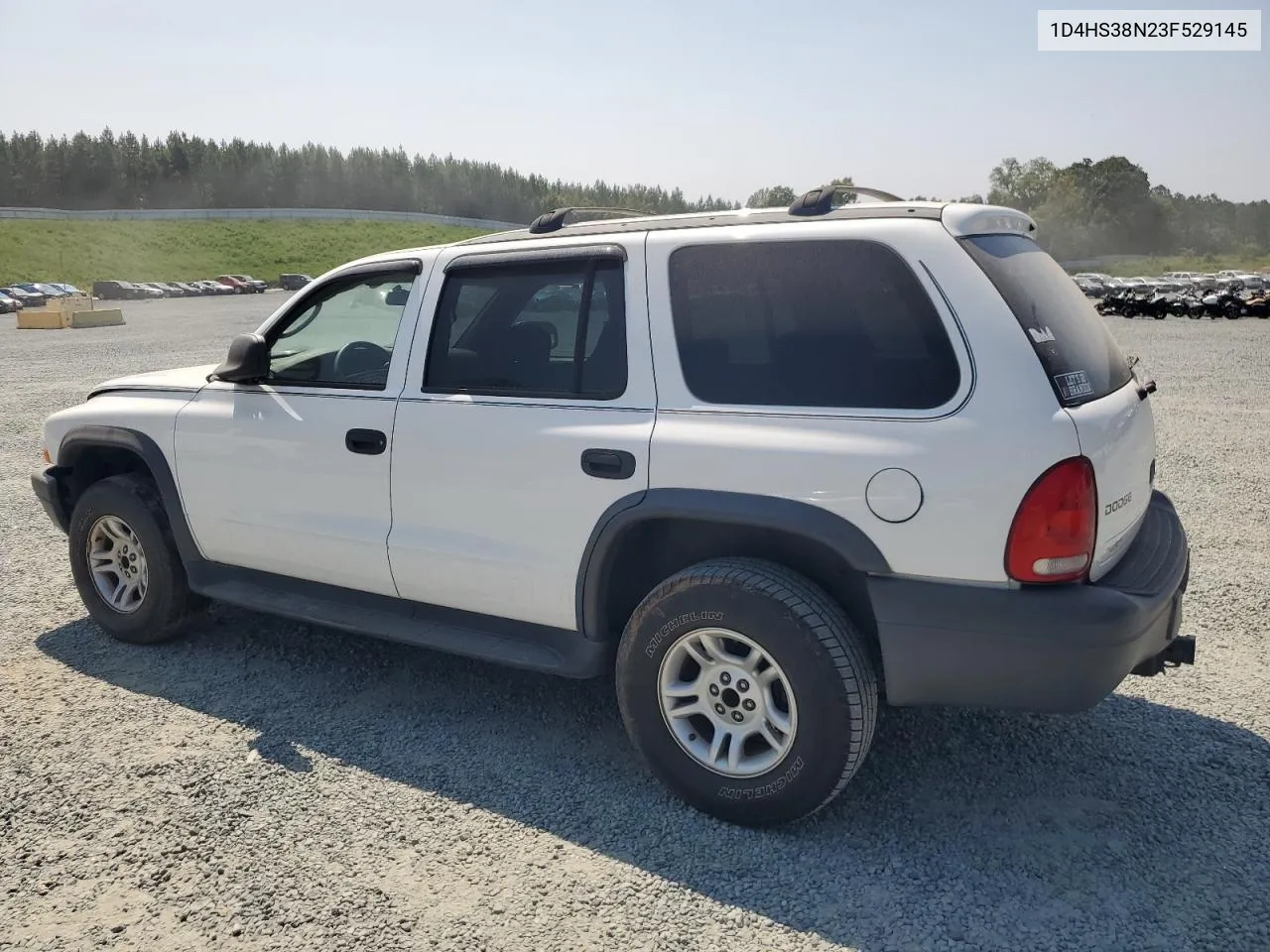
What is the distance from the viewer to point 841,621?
306 cm

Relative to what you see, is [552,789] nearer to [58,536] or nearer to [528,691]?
[528,691]

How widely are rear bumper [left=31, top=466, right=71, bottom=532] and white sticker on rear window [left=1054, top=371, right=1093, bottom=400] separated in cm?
464

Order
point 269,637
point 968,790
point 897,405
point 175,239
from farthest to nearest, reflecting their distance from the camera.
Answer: point 175,239
point 269,637
point 968,790
point 897,405

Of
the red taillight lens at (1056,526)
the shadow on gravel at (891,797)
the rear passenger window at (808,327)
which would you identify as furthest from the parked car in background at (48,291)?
the red taillight lens at (1056,526)

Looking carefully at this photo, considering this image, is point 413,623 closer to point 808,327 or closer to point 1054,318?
point 808,327

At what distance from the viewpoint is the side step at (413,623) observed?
3.60m

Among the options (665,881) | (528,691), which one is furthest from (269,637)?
(665,881)

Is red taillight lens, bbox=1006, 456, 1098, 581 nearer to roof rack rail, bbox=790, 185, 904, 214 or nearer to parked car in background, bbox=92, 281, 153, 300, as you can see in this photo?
roof rack rail, bbox=790, 185, 904, 214

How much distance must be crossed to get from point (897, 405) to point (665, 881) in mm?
1581

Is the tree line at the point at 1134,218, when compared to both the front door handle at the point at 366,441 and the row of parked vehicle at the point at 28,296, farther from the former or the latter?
the front door handle at the point at 366,441

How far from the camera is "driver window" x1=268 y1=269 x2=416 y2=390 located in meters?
4.06

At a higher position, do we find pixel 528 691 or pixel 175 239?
pixel 175 239

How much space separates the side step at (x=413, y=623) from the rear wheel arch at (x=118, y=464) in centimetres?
23

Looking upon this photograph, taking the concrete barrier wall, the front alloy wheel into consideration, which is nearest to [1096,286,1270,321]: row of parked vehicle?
the front alloy wheel
